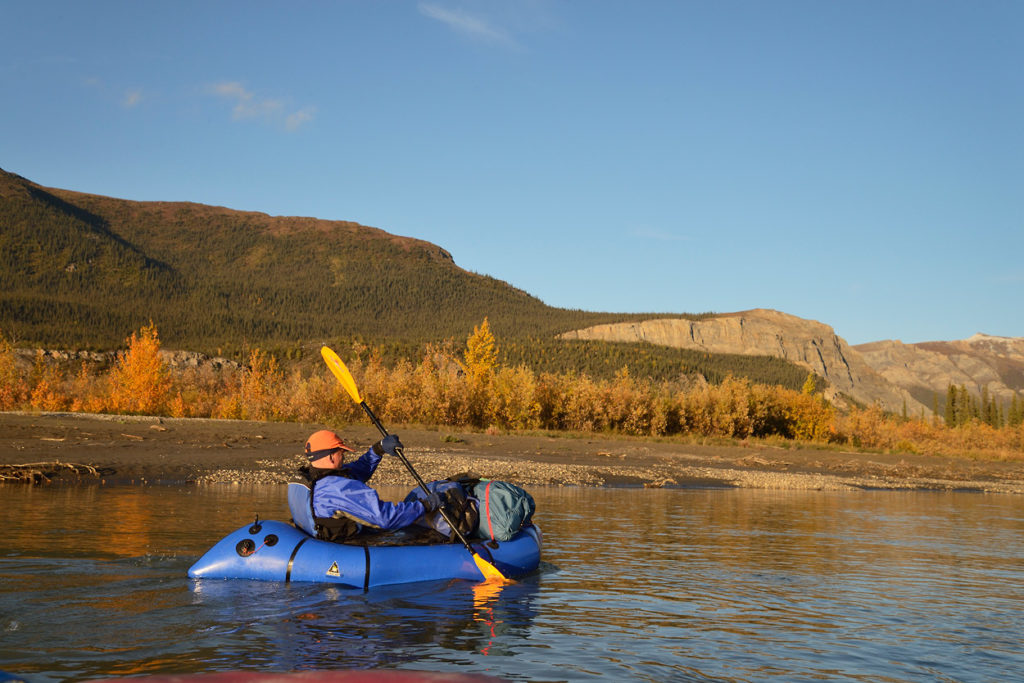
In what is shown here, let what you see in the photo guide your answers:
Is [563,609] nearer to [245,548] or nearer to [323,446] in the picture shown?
[323,446]

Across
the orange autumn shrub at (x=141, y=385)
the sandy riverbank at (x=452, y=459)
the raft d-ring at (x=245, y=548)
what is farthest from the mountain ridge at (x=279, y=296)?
the raft d-ring at (x=245, y=548)

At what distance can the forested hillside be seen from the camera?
86.9 m

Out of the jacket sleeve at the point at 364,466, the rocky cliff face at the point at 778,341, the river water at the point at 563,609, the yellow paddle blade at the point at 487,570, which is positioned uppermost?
the rocky cliff face at the point at 778,341

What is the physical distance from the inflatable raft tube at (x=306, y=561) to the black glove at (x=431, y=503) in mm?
503

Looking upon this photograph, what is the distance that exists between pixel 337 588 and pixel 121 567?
2.46 metres

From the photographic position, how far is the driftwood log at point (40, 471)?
55.0 ft

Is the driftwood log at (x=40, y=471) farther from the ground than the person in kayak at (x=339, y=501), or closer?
closer

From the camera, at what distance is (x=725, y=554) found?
38.2 ft

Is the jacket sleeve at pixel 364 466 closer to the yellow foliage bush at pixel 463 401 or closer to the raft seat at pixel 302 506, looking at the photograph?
the raft seat at pixel 302 506

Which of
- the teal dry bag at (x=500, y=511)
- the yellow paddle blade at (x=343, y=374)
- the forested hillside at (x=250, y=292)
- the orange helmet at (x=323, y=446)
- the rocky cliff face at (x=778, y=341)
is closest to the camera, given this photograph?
the orange helmet at (x=323, y=446)

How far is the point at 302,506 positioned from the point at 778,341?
14855cm

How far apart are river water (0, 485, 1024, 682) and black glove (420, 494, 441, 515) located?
2.77ft

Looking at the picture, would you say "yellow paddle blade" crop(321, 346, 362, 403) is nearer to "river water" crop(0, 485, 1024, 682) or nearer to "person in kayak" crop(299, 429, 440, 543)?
"river water" crop(0, 485, 1024, 682)

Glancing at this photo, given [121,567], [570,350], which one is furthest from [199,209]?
[121,567]
